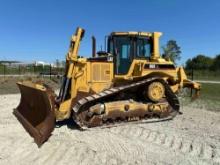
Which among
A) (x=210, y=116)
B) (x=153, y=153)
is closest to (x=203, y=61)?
(x=210, y=116)

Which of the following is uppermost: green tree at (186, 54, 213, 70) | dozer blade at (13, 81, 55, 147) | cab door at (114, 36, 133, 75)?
A: green tree at (186, 54, 213, 70)

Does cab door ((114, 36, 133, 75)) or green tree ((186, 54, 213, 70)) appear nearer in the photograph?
cab door ((114, 36, 133, 75))

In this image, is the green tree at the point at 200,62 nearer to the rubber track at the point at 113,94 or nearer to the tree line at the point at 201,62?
the tree line at the point at 201,62

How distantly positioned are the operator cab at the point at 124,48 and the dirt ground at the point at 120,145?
6.00 ft

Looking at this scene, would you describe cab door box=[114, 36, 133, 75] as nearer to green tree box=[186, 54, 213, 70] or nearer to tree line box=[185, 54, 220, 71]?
tree line box=[185, 54, 220, 71]

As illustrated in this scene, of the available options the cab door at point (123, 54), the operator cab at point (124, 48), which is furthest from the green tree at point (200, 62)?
the cab door at point (123, 54)

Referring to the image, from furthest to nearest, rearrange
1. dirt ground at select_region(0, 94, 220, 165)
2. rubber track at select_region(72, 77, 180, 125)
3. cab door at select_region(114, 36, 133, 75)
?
cab door at select_region(114, 36, 133, 75) < rubber track at select_region(72, 77, 180, 125) < dirt ground at select_region(0, 94, 220, 165)

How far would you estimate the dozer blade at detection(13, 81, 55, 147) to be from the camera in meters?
7.02

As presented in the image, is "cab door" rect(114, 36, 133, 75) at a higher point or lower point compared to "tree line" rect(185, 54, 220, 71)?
lower

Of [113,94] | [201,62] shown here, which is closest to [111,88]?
[113,94]

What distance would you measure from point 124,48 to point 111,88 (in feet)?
4.36

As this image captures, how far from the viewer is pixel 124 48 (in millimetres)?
9180

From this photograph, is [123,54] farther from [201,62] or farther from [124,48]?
[201,62]

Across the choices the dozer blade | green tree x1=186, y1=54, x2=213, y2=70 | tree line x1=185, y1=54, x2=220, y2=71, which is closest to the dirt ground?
the dozer blade
